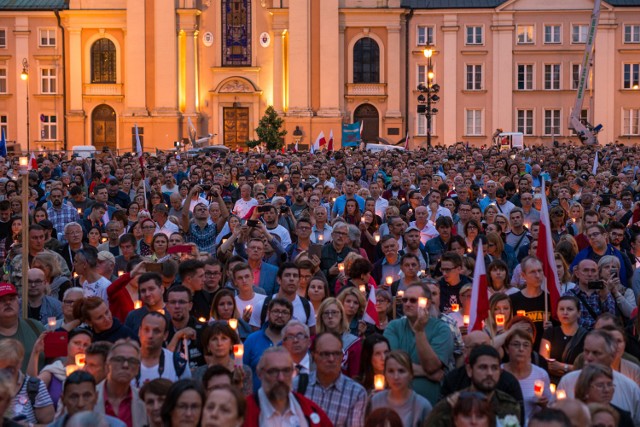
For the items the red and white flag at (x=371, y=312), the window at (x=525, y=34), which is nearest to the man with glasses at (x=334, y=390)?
the red and white flag at (x=371, y=312)

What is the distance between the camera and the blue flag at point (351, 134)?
61875 millimetres

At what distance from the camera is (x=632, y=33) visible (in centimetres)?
6762

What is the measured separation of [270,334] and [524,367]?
7.36ft

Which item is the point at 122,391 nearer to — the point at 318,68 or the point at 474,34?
the point at 318,68

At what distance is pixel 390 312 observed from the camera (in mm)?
12477

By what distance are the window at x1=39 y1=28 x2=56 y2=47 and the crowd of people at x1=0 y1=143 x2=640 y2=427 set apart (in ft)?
166

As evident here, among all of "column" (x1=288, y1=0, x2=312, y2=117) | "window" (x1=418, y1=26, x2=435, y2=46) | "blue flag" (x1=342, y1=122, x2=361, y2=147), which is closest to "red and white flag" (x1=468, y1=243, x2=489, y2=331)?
"blue flag" (x1=342, y1=122, x2=361, y2=147)

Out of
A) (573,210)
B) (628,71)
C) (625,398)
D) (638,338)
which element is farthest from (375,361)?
(628,71)

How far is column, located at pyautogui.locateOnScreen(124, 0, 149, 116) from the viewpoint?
65938 mm

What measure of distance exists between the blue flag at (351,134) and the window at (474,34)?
8.89 m

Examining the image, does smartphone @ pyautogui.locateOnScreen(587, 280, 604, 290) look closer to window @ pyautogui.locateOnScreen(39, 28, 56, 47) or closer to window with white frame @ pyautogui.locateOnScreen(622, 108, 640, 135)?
window with white frame @ pyautogui.locateOnScreen(622, 108, 640, 135)

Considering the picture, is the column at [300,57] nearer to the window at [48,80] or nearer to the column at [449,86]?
the column at [449,86]

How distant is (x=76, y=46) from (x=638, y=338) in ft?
194

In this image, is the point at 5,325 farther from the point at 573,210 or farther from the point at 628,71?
the point at 628,71
